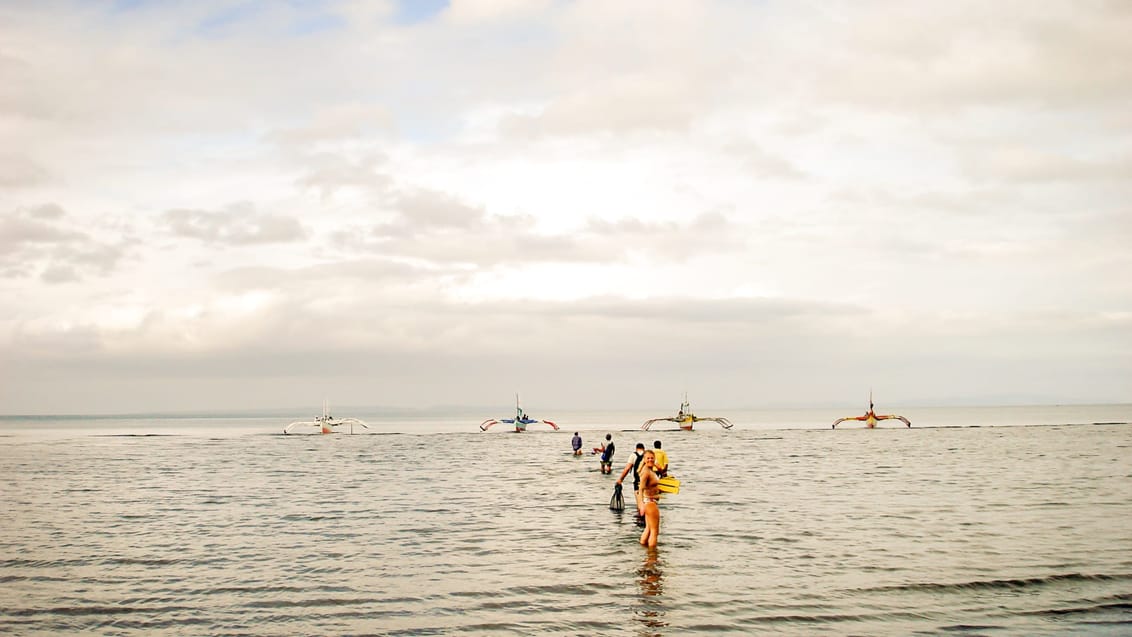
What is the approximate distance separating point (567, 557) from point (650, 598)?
18.7ft

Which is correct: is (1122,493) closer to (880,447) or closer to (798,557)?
(798,557)

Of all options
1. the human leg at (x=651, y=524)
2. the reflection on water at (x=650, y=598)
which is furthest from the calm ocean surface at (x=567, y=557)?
the human leg at (x=651, y=524)

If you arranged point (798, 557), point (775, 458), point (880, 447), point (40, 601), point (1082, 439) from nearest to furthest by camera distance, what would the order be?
point (40, 601) < point (798, 557) < point (775, 458) < point (880, 447) < point (1082, 439)

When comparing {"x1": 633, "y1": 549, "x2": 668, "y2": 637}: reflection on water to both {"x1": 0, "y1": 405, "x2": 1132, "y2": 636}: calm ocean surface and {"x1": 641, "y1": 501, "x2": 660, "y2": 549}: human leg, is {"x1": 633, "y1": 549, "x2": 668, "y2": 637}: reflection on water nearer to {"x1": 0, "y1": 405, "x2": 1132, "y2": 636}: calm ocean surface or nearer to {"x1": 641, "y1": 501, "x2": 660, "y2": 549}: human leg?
{"x1": 0, "y1": 405, "x2": 1132, "y2": 636}: calm ocean surface

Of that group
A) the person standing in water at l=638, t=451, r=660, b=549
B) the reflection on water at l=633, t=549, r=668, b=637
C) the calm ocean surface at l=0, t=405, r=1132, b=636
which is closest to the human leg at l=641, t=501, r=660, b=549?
the person standing in water at l=638, t=451, r=660, b=549

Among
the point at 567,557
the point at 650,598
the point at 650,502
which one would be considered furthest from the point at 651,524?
the point at 650,598

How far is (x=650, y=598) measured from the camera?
1961 cm

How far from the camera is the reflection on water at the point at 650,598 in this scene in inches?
680

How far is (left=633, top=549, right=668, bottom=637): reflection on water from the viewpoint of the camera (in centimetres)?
1727

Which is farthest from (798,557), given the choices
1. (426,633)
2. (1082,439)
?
(1082,439)

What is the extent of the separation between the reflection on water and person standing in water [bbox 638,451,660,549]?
1247 mm

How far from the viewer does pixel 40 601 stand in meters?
20.5

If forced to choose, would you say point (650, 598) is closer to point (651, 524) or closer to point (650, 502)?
point (651, 524)

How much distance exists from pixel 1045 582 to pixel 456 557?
16.1 meters
